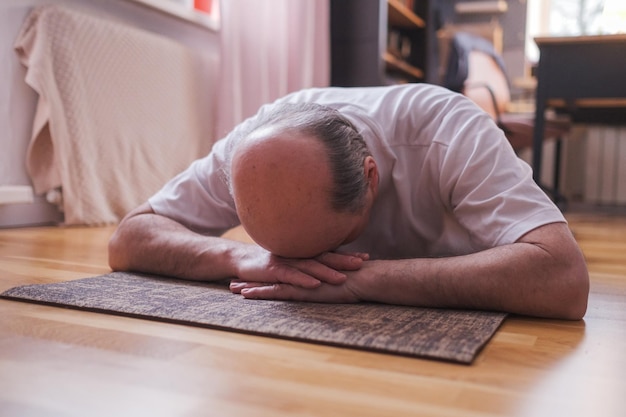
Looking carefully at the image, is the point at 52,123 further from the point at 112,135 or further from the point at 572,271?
the point at 572,271

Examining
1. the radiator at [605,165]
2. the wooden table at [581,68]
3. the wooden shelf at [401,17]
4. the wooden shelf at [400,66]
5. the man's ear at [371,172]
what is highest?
the wooden shelf at [401,17]

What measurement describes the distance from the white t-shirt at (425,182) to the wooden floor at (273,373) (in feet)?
0.61

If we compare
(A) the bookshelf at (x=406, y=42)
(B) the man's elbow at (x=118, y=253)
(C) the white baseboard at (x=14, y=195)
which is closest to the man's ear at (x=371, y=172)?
(B) the man's elbow at (x=118, y=253)

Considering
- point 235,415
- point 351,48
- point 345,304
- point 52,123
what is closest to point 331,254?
point 345,304

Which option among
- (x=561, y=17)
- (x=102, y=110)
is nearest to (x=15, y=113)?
(x=102, y=110)

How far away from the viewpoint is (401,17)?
4434mm

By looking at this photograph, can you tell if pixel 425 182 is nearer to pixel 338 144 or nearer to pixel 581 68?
pixel 338 144

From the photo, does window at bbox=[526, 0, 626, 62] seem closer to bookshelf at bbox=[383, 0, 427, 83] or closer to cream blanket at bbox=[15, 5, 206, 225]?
bookshelf at bbox=[383, 0, 427, 83]

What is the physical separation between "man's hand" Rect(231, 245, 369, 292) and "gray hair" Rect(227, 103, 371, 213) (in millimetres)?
91

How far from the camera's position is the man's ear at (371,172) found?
3.56 ft

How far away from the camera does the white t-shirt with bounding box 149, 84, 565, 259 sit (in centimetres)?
110

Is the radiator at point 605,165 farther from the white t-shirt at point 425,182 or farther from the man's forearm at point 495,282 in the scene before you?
the man's forearm at point 495,282

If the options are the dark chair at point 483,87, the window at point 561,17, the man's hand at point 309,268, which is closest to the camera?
the man's hand at point 309,268

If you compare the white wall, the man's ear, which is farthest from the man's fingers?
the white wall
